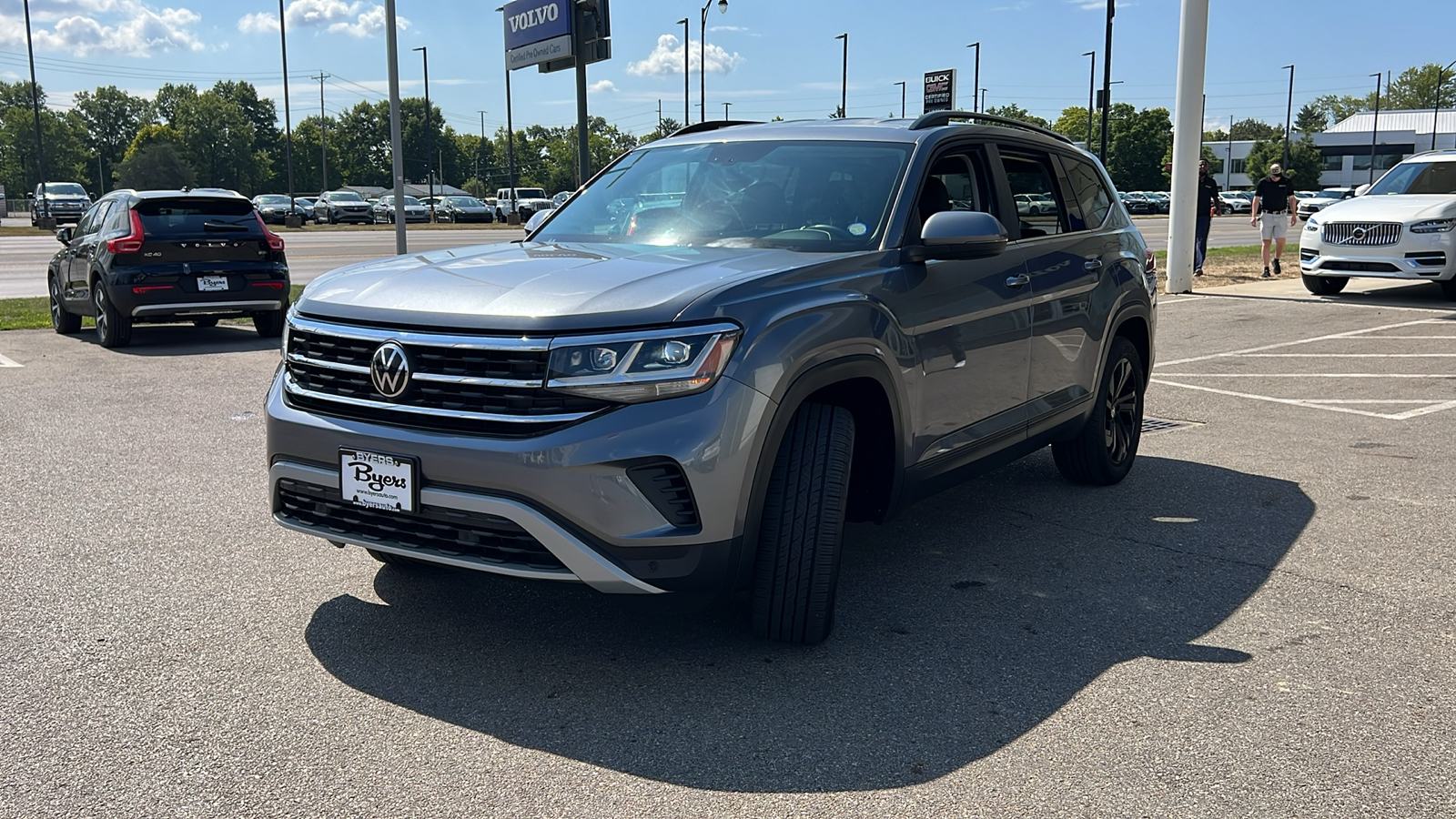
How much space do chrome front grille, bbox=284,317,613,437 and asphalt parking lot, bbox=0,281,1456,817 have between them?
631mm

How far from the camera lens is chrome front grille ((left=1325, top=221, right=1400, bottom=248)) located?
15.4 meters

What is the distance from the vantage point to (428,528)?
365 centimetres

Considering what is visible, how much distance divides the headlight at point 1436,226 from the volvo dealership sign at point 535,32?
36.6ft

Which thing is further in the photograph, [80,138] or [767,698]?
[80,138]

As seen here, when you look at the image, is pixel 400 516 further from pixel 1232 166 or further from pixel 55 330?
pixel 1232 166

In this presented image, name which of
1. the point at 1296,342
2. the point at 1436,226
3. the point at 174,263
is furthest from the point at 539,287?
the point at 1436,226

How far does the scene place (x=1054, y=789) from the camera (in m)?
3.03

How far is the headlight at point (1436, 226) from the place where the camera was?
1518cm

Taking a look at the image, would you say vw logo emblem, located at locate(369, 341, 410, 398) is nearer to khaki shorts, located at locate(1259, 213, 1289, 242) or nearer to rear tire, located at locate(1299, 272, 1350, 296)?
rear tire, located at locate(1299, 272, 1350, 296)

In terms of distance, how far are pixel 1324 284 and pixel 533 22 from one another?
38.8 feet

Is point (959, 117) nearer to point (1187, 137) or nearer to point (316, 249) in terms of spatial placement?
point (1187, 137)

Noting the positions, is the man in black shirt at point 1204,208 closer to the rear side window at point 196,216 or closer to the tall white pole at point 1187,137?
the tall white pole at point 1187,137

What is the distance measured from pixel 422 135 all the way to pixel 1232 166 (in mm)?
93204

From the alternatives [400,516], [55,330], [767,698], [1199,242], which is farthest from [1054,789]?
[1199,242]
